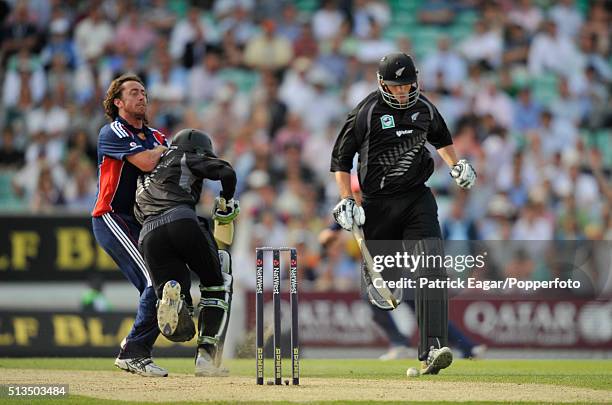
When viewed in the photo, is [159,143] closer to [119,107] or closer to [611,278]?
[119,107]

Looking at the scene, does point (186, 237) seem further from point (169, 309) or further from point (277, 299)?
point (277, 299)

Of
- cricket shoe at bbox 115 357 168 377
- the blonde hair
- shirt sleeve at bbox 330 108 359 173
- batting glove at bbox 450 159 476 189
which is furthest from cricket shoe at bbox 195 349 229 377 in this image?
batting glove at bbox 450 159 476 189

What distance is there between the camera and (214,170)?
28.3 feet

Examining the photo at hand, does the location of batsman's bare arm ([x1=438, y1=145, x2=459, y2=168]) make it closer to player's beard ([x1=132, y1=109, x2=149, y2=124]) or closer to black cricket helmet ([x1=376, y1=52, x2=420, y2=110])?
black cricket helmet ([x1=376, y1=52, x2=420, y2=110])

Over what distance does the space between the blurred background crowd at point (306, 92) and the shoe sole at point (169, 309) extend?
6.74 meters

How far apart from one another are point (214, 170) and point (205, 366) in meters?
1.56

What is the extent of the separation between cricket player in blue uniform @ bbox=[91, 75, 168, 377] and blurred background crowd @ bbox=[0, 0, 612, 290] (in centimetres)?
587

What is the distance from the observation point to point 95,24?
19328mm

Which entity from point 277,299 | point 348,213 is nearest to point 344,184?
point 348,213

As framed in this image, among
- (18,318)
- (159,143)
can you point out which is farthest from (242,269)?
(159,143)

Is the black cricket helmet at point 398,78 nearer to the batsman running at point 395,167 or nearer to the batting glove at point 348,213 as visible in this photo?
the batsman running at point 395,167

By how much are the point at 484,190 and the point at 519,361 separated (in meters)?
4.88

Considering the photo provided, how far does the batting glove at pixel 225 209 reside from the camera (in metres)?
8.98

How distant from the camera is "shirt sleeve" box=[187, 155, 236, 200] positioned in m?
8.60
